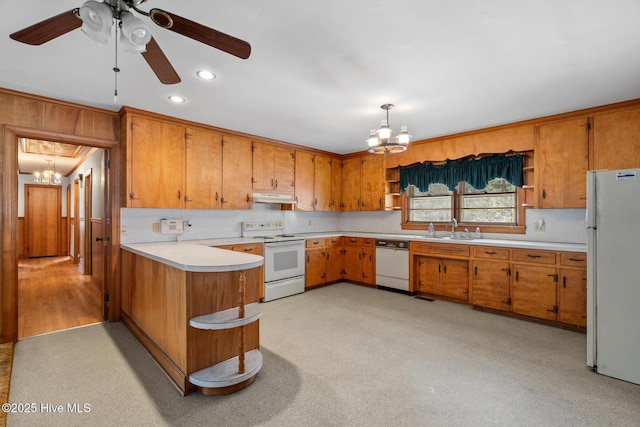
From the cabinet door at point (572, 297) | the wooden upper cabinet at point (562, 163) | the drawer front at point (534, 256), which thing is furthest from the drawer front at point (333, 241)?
the cabinet door at point (572, 297)

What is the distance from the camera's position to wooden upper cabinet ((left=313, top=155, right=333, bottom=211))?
18.7ft

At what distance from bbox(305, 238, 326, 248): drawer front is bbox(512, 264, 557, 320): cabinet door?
2.79 metres

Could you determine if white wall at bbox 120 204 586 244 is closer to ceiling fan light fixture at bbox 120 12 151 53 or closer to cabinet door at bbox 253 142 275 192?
cabinet door at bbox 253 142 275 192

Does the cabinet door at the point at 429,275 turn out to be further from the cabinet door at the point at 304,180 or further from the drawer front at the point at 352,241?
the cabinet door at the point at 304,180

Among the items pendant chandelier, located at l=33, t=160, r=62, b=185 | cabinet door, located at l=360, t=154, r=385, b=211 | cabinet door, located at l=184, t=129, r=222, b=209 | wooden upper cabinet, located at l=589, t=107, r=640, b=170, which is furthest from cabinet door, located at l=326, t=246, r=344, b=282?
pendant chandelier, located at l=33, t=160, r=62, b=185

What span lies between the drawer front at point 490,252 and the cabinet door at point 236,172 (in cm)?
319

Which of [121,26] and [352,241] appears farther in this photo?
[352,241]

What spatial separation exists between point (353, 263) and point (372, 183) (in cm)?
147

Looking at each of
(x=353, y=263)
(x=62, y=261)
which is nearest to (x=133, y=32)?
(x=353, y=263)

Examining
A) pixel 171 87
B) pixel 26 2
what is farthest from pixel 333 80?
pixel 26 2

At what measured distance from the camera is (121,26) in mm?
1427

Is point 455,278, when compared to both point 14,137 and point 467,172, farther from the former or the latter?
point 14,137

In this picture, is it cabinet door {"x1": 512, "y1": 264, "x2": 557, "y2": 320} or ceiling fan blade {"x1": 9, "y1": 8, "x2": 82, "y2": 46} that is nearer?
ceiling fan blade {"x1": 9, "y1": 8, "x2": 82, "y2": 46}

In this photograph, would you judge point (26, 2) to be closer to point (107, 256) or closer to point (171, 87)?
point (171, 87)
